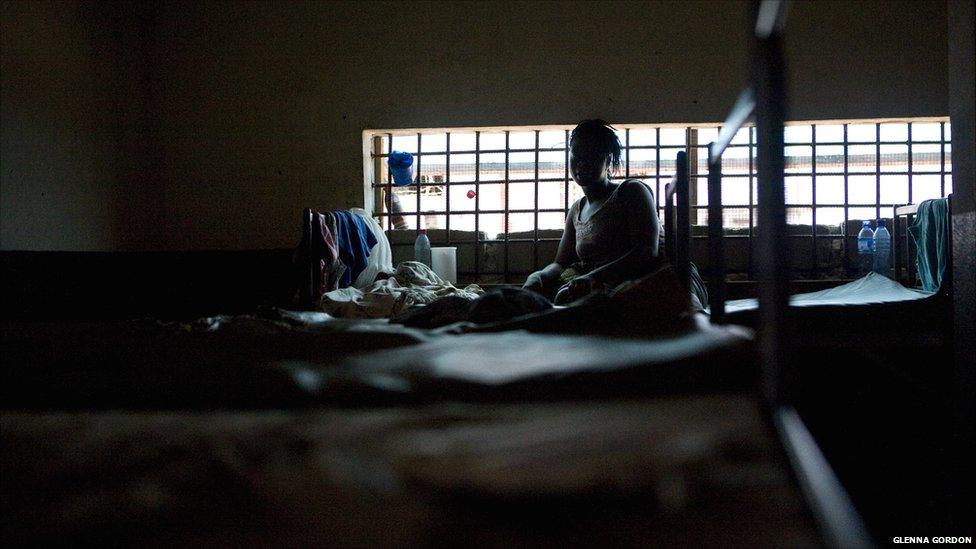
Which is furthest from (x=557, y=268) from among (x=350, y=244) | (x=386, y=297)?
(x=350, y=244)

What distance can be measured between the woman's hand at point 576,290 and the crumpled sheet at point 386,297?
32 centimetres

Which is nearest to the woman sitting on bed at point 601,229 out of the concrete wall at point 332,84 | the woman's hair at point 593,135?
the woman's hair at point 593,135

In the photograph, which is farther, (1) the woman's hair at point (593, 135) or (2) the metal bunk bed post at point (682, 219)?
(1) the woman's hair at point (593, 135)

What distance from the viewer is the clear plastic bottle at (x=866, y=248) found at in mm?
3377

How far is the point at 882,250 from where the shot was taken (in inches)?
130

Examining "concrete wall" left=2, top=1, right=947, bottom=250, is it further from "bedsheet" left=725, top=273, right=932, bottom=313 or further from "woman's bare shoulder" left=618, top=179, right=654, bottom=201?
"bedsheet" left=725, top=273, right=932, bottom=313

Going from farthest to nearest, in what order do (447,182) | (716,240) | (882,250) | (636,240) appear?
(447,182) < (882,250) < (636,240) < (716,240)

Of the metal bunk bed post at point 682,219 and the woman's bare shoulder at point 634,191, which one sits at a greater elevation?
the woman's bare shoulder at point 634,191

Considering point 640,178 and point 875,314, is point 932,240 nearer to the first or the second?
point 875,314

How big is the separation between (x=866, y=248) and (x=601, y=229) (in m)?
2.01

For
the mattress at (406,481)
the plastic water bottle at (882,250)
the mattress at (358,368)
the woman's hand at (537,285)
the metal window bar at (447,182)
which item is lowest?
the mattress at (406,481)

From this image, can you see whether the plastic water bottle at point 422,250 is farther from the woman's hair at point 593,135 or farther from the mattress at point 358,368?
the mattress at point 358,368

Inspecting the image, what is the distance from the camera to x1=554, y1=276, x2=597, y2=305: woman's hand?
220 centimetres

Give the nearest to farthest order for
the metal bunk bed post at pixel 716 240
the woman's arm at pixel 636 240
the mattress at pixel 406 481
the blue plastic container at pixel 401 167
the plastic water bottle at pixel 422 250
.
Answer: the mattress at pixel 406 481, the metal bunk bed post at pixel 716 240, the woman's arm at pixel 636 240, the plastic water bottle at pixel 422 250, the blue plastic container at pixel 401 167
